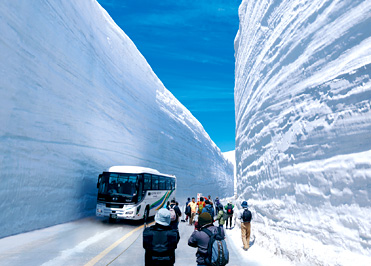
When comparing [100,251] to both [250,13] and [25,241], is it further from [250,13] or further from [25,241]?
[250,13]

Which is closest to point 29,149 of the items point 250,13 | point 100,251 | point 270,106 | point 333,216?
point 100,251

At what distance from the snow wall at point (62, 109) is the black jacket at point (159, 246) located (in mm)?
7348

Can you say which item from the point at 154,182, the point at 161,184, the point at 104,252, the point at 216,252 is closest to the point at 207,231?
the point at 216,252

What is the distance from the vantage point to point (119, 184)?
12555 millimetres

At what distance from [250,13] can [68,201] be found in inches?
495

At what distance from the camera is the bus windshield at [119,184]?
12.4 meters

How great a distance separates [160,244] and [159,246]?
0.08 feet

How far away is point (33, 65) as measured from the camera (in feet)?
36.2

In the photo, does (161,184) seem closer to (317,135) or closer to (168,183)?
(168,183)

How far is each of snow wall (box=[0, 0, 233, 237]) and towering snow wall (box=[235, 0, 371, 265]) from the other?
8004mm

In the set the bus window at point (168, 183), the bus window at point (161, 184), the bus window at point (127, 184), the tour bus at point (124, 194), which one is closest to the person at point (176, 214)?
the tour bus at point (124, 194)

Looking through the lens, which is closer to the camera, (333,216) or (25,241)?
(333,216)

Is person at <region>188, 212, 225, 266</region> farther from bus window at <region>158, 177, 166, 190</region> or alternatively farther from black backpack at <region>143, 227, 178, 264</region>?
bus window at <region>158, 177, 166, 190</region>

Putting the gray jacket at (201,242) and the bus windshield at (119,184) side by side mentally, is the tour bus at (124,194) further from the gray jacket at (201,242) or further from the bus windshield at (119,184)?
the gray jacket at (201,242)
